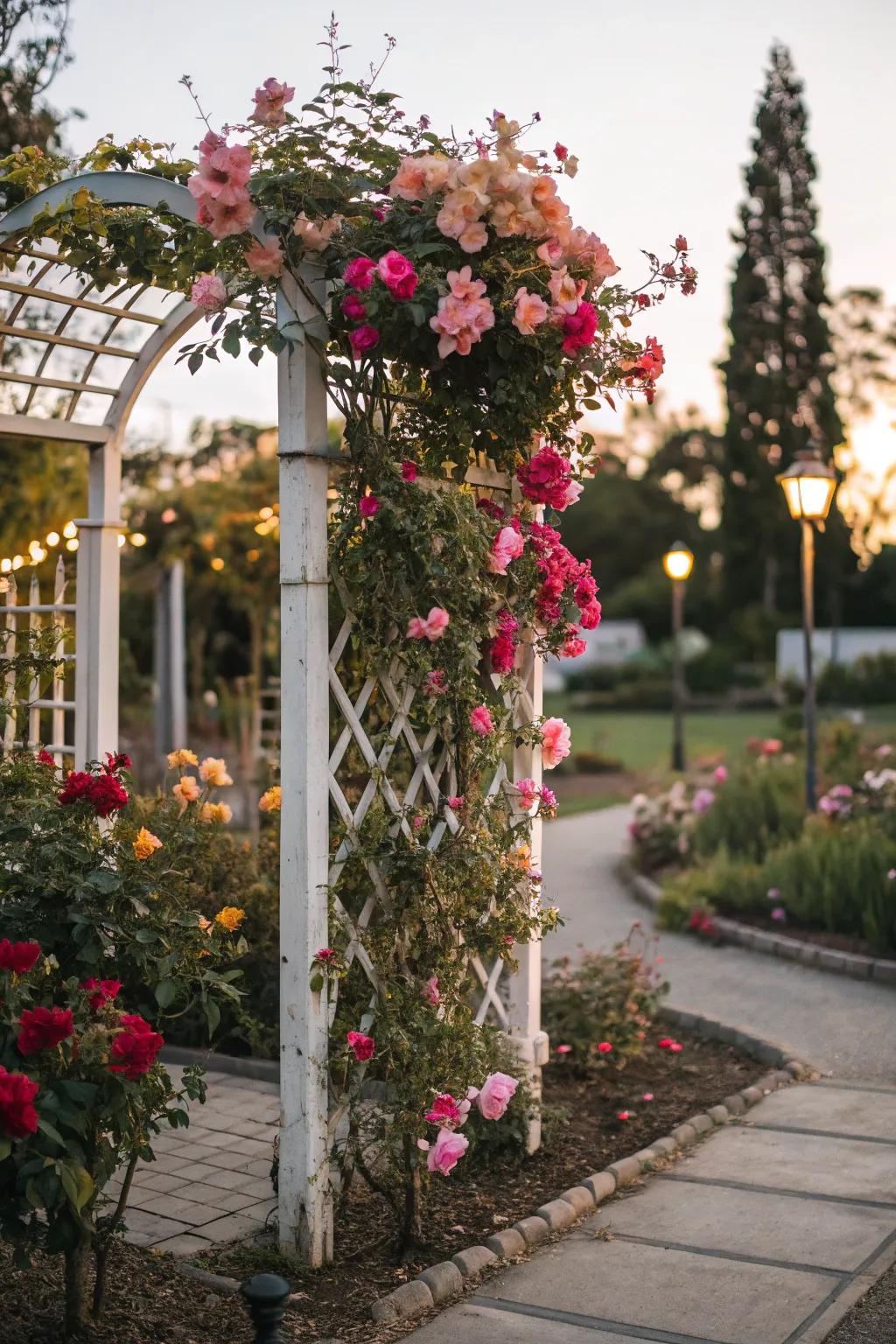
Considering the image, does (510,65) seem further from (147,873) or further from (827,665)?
(827,665)

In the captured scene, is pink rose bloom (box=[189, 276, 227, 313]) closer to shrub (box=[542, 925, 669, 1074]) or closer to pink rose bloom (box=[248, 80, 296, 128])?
pink rose bloom (box=[248, 80, 296, 128])

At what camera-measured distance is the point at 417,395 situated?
353cm

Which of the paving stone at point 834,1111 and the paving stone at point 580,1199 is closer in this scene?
the paving stone at point 580,1199

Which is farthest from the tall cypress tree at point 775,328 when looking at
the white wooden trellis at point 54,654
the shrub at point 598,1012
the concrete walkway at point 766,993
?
the white wooden trellis at point 54,654

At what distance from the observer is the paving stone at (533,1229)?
3584 mm

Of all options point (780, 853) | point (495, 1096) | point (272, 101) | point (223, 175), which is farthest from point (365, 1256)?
point (780, 853)

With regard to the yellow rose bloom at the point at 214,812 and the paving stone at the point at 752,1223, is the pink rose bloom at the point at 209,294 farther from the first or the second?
the paving stone at the point at 752,1223

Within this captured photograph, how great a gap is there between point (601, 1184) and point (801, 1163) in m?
0.73

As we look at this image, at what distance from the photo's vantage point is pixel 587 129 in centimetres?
454

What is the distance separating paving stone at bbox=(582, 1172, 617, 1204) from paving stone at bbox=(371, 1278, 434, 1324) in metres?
0.87

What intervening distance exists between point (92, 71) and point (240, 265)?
4741mm

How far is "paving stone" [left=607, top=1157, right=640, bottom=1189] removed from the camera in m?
4.07

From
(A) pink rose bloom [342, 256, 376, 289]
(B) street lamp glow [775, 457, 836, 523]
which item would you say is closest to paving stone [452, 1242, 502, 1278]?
(A) pink rose bloom [342, 256, 376, 289]

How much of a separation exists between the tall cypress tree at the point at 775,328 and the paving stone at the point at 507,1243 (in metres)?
30.1
